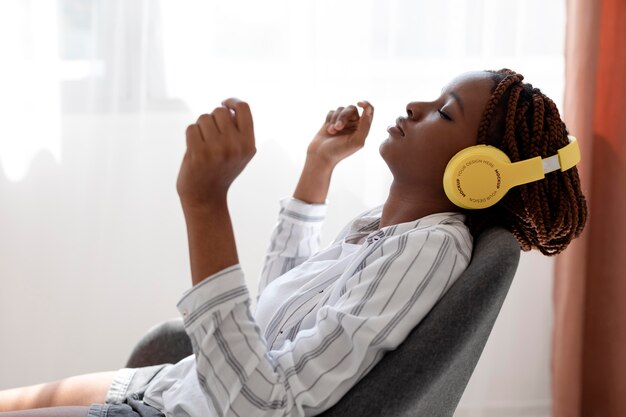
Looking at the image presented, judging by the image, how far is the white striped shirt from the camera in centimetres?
105

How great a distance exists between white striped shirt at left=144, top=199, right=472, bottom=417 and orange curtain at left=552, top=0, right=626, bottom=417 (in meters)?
1.10

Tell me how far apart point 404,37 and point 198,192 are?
4.28 feet

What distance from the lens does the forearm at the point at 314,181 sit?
5.14 feet

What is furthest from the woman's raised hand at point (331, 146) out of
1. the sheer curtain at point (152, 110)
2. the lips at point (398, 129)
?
the sheer curtain at point (152, 110)

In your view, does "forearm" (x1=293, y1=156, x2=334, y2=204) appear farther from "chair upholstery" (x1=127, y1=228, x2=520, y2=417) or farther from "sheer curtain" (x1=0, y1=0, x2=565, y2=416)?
"sheer curtain" (x1=0, y1=0, x2=565, y2=416)

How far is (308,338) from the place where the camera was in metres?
1.11

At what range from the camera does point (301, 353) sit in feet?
3.61

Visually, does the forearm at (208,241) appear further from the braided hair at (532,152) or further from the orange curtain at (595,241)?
the orange curtain at (595,241)

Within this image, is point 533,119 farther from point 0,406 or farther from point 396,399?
point 0,406

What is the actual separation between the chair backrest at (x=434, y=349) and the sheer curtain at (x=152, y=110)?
118cm

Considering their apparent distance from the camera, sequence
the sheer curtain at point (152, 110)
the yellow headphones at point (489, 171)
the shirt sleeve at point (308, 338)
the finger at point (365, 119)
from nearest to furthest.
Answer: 1. the shirt sleeve at point (308, 338)
2. the yellow headphones at point (489, 171)
3. the finger at point (365, 119)
4. the sheer curtain at point (152, 110)

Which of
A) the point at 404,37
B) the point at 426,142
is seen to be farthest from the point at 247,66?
the point at 426,142

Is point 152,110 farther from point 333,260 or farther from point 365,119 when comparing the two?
point 333,260

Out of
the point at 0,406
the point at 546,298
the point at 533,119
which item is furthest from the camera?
the point at 546,298
